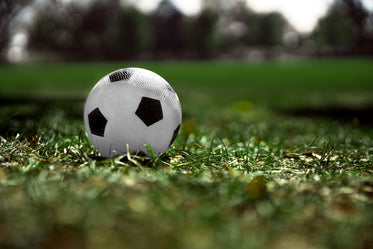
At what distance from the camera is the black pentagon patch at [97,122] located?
2988 millimetres

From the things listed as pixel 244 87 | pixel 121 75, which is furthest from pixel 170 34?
pixel 121 75

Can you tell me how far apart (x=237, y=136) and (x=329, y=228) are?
8.58 feet

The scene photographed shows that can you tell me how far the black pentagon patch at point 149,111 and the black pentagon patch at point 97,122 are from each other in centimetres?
32

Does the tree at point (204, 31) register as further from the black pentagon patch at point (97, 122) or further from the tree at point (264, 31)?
the black pentagon patch at point (97, 122)

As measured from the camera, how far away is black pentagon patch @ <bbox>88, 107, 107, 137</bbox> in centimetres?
299

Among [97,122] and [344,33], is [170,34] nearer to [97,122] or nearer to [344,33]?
[344,33]

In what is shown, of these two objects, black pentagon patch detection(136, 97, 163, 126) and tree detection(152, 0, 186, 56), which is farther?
tree detection(152, 0, 186, 56)

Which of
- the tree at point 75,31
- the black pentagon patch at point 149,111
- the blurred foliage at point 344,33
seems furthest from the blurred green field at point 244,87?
the tree at point 75,31

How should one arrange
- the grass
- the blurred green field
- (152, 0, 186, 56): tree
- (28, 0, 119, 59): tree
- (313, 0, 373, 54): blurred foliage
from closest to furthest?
the grass, the blurred green field, (313, 0, 373, 54): blurred foliage, (28, 0, 119, 59): tree, (152, 0, 186, 56): tree

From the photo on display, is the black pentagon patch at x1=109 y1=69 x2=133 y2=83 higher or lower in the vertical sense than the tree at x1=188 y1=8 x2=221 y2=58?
lower

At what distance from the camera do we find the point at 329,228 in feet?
5.96

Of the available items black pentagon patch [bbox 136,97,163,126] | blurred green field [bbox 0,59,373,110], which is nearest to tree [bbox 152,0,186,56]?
blurred green field [bbox 0,59,373,110]

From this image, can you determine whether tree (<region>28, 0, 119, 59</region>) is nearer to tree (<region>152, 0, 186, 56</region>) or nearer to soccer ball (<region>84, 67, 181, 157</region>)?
tree (<region>152, 0, 186, 56</region>)

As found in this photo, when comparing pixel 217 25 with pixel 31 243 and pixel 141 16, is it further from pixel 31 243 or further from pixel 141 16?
pixel 31 243
